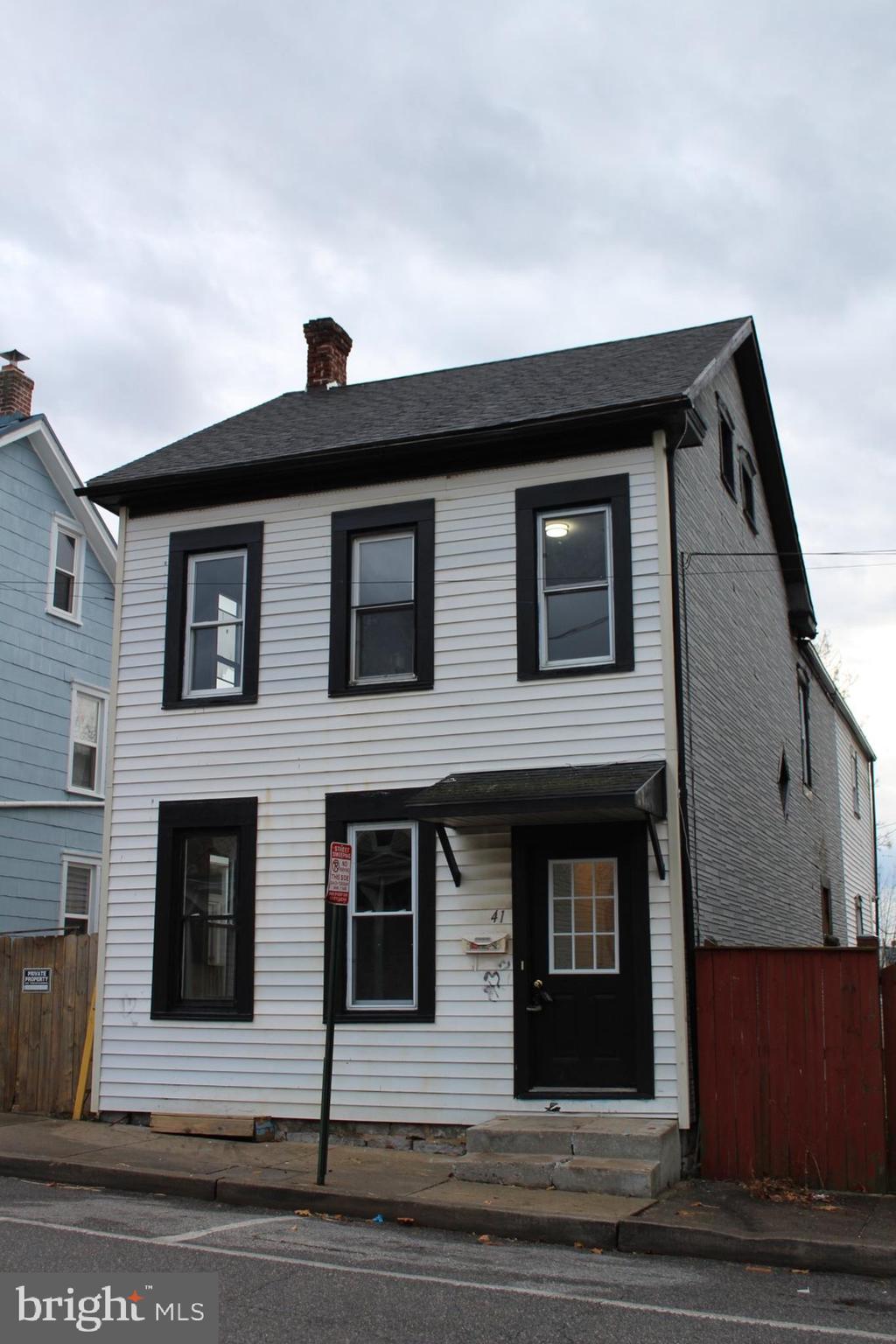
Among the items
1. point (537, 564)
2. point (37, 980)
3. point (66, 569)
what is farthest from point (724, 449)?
point (66, 569)

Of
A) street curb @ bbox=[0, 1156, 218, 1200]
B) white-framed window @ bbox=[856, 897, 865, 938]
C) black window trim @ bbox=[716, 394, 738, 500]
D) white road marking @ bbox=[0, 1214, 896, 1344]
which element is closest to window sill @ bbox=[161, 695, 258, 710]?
street curb @ bbox=[0, 1156, 218, 1200]

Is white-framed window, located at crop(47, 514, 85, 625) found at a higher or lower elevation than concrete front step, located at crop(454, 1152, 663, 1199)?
higher

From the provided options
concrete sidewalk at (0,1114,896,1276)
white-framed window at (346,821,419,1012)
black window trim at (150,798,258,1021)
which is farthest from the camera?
black window trim at (150,798,258,1021)

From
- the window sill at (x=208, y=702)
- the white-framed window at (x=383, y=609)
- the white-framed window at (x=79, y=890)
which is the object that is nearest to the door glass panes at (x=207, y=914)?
the window sill at (x=208, y=702)

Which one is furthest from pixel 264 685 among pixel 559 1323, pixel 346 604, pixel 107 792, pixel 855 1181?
pixel 559 1323

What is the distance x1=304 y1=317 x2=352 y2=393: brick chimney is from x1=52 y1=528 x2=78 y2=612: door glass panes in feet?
19.0

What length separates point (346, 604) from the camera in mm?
13531

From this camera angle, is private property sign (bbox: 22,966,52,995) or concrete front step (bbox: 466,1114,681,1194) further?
private property sign (bbox: 22,966,52,995)

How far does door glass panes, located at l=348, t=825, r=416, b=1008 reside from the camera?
41.5ft

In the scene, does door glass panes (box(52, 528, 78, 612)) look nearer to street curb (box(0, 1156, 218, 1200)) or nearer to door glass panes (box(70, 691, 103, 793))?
door glass panes (box(70, 691, 103, 793))

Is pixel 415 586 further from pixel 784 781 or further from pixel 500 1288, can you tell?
pixel 784 781

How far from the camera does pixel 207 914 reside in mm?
13625

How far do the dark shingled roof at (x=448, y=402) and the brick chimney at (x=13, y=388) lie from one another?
6453 millimetres

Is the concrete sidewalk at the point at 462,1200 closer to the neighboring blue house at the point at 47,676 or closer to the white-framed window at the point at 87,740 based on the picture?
the neighboring blue house at the point at 47,676
